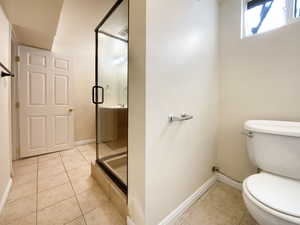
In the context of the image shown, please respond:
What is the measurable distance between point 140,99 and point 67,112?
7.94ft

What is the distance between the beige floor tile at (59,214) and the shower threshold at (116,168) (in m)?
0.40

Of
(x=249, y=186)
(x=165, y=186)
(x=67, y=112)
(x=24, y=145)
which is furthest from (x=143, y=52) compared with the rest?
(x=24, y=145)

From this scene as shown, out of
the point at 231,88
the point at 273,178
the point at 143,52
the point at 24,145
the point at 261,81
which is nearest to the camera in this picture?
the point at 143,52

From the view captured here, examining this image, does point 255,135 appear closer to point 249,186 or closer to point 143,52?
point 249,186

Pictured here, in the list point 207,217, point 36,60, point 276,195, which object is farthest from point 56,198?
point 36,60

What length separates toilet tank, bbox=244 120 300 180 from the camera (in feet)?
3.23

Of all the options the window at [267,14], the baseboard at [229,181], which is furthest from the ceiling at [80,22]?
the baseboard at [229,181]

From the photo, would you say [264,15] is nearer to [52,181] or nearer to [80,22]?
[80,22]

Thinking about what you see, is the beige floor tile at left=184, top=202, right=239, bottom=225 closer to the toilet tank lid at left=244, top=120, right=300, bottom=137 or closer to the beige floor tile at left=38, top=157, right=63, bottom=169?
the toilet tank lid at left=244, top=120, right=300, bottom=137

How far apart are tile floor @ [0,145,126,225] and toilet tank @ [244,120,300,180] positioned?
1.26 meters

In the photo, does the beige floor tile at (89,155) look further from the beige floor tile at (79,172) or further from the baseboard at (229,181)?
the baseboard at (229,181)

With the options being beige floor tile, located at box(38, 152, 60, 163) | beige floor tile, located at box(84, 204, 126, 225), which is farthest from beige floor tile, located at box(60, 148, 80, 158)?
beige floor tile, located at box(84, 204, 126, 225)

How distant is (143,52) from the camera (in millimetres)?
893

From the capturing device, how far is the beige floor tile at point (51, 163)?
210 cm
